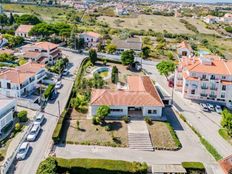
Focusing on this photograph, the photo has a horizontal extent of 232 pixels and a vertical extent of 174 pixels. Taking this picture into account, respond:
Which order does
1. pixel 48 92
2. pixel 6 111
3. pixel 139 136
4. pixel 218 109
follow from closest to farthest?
pixel 139 136
pixel 6 111
pixel 218 109
pixel 48 92

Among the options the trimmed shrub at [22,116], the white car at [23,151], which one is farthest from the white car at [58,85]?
the white car at [23,151]

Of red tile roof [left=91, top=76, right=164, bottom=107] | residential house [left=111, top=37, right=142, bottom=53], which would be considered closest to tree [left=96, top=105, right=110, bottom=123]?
red tile roof [left=91, top=76, right=164, bottom=107]

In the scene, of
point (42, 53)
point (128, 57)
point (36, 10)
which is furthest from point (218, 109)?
point (36, 10)

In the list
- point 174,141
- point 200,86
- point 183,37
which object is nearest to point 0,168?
point 174,141

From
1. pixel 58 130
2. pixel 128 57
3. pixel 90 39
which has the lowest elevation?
pixel 58 130

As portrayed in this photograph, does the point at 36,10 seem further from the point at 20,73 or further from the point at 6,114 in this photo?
the point at 6,114

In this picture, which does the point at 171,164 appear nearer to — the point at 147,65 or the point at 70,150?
the point at 70,150

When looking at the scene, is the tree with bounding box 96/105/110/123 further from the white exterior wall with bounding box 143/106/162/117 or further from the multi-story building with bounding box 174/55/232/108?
the multi-story building with bounding box 174/55/232/108

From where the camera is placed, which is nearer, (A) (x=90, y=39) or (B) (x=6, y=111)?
(B) (x=6, y=111)
